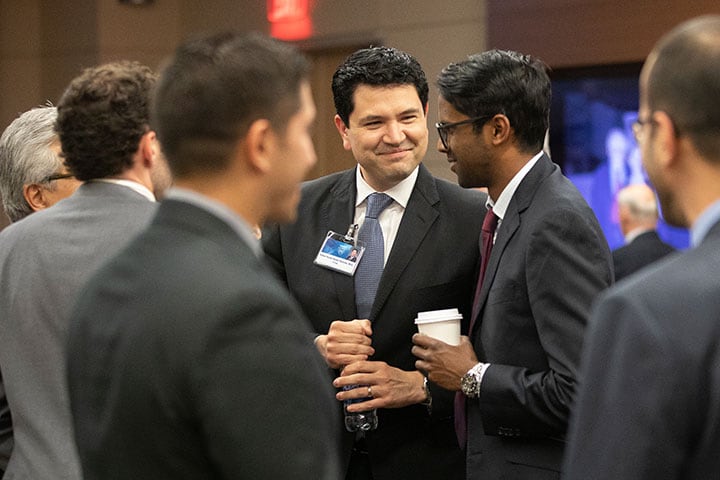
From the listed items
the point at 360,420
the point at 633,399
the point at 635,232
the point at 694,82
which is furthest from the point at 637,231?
the point at 633,399

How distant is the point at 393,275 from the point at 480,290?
0.34 meters

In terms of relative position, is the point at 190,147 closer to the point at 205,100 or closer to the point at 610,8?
the point at 205,100

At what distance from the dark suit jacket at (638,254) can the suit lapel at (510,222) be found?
8.29 ft

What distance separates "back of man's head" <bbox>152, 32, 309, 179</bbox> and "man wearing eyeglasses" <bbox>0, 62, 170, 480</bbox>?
657 mm

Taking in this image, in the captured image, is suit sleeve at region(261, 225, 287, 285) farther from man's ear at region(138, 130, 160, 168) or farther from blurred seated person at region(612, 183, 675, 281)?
blurred seated person at region(612, 183, 675, 281)

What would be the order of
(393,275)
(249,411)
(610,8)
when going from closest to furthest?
1. (249,411)
2. (393,275)
3. (610,8)

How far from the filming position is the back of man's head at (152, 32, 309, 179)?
1.36 meters

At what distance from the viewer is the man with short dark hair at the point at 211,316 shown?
125cm

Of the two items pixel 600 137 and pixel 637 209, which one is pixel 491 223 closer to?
pixel 637 209

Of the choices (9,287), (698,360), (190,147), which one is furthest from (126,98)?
(698,360)

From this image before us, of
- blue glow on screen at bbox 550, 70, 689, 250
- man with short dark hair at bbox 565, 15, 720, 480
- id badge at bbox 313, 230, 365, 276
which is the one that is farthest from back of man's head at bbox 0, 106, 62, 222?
blue glow on screen at bbox 550, 70, 689, 250

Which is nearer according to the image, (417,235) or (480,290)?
(480,290)

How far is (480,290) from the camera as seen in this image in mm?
2582

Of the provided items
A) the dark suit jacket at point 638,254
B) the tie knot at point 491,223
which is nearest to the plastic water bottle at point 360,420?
the tie knot at point 491,223
